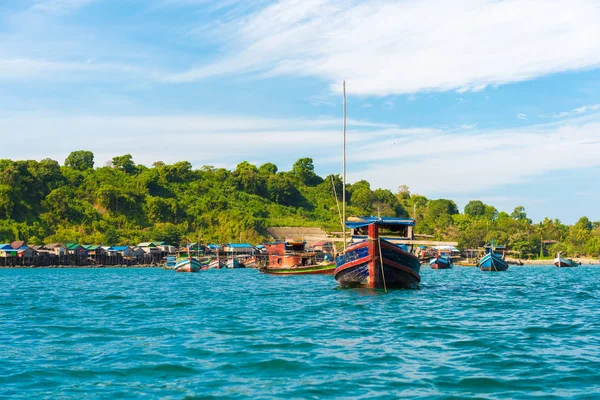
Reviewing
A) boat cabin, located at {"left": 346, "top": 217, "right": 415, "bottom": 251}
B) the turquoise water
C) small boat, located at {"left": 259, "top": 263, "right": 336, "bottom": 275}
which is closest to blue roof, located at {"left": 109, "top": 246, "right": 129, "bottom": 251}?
small boat, located at {"left": 259, "top": 263, "right": 336, "bottom": 275}

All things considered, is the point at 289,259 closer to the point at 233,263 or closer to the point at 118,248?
the point at 233,263

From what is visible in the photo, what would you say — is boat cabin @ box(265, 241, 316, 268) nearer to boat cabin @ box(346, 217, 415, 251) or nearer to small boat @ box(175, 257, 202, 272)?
small boat @ box(175, 257, 202, 272)

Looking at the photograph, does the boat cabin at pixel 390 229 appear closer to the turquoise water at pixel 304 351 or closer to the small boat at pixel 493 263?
the turquoise water at pixel 304 351

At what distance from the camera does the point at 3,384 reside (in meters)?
13.1

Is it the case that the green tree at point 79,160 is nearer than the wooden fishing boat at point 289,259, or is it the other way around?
the wooden fishing boat at point 289,259

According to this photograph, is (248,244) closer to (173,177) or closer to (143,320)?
(173,177)

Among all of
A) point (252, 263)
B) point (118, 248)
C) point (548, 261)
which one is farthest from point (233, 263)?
A: point (548, 261)

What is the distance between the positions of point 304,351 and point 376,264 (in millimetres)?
17503

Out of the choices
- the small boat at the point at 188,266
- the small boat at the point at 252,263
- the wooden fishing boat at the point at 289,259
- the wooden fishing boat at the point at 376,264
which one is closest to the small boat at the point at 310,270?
the wooden fishing boat at the point at 289,259

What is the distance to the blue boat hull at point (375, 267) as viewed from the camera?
109 ft

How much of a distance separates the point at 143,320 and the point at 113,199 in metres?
133

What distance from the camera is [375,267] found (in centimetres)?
3350

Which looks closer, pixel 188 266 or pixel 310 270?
pixel 310 270

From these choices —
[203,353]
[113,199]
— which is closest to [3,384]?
[203,353]
